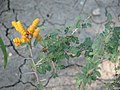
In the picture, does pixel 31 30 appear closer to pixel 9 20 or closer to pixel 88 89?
pixel 88 89

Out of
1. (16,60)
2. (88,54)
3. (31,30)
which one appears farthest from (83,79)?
(16,60)

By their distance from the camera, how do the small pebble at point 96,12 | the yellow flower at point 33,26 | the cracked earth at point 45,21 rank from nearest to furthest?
the yellow flower at point 33,26, the cracked earth at point 45,21, the small pebble at point 96,12

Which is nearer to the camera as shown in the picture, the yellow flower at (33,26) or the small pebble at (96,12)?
the yellow flower at (33,26)

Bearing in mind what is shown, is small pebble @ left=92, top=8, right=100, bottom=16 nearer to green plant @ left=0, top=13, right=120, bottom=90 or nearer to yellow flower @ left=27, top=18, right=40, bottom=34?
green plant @ left=0, top=13, right=120, bottom=90

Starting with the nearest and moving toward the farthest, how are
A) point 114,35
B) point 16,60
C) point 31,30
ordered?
point 31,30 < point 114,35 < point 16,60

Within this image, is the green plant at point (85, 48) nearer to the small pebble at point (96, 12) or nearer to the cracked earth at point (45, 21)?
the cracked earth at point (45, 21)

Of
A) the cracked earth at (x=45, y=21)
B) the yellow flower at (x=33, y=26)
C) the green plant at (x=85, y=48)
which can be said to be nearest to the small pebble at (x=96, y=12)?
the cracked earth at (x=45, y=21)

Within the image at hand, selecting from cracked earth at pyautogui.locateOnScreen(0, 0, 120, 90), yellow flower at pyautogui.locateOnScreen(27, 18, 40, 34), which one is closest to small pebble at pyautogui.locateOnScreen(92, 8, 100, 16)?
cracked earth at pyautogui.locateOnScreen(0, 0, 120, 90)

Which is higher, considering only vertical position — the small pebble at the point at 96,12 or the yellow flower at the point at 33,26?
the small pebble at the point at 96,12
